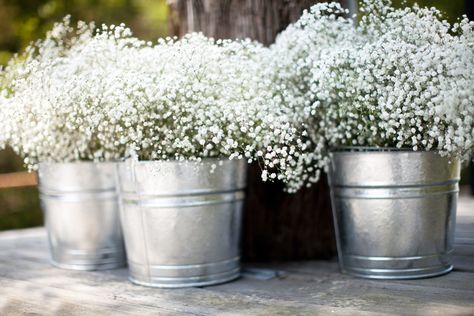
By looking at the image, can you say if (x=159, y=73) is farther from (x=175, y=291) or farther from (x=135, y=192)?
(x=175, y=291)

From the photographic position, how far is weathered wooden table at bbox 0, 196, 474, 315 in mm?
2871

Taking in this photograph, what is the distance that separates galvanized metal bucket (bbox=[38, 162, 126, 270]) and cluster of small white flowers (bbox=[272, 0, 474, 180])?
1229 millimetres

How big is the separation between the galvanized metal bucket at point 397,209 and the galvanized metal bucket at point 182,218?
22.7 inches

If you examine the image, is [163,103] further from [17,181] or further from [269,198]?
[17,181]

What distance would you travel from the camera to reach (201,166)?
3.28 metres

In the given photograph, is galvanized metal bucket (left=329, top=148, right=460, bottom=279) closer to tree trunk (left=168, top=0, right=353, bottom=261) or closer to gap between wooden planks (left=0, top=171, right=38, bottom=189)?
tree trunk (left=168, top=0, right=353, bottom=261)

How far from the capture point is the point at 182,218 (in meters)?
3.30

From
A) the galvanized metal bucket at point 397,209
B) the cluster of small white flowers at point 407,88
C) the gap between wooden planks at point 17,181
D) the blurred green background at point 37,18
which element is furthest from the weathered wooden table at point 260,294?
the blurred green background at point 37,18

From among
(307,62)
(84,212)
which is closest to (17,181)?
(84,212)

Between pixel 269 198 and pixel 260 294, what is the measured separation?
→ 82 cm

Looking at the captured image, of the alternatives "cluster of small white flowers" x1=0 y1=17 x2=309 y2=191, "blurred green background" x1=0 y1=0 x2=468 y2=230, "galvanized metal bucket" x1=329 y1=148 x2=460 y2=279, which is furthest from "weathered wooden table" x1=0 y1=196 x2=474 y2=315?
"blurred green background" x1=0 y1=0 x2=468 y2=230

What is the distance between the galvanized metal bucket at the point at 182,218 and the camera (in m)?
3.28

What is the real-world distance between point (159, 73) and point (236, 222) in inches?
33.7

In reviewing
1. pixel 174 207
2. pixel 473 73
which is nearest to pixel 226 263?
pixel 174 207
